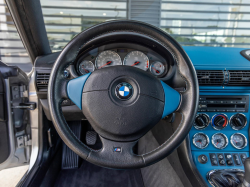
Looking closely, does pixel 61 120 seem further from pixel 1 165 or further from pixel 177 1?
pixel 177 1

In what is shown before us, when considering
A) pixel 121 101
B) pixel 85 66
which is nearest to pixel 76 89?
pixel 121 101

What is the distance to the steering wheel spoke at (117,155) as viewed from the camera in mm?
663

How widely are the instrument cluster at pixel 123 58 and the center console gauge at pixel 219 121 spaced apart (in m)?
0.50

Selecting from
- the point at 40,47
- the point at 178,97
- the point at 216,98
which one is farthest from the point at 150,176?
the point at 40,47

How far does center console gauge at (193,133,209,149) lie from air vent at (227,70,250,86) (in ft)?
1.29

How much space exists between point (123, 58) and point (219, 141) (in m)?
0.88

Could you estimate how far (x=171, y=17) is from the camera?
18.4ft

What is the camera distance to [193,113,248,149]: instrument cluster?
3.84 ft

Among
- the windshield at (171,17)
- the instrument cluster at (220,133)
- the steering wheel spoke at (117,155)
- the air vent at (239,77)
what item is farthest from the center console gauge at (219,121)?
the windshield at (171,17)

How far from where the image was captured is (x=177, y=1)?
5520 millimetres

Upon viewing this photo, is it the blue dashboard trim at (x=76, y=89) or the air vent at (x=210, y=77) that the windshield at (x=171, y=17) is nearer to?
the air vent at (x=210, y=77)

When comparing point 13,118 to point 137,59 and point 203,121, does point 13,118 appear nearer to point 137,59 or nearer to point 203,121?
point 137,59

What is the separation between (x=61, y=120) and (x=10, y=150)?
96 centimetres

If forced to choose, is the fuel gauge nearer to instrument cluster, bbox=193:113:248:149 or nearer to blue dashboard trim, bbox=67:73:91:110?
instrument cluster, bbox=193:113:248:149
